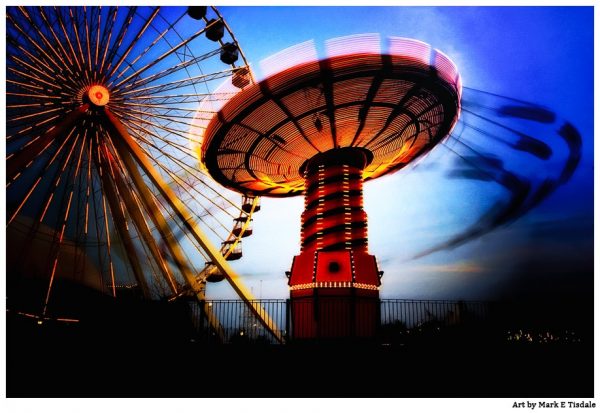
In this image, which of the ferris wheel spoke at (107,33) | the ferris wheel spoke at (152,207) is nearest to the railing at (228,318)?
the ferris wheel spoke at (152,207)

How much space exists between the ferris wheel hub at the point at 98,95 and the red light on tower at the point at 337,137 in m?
3.36

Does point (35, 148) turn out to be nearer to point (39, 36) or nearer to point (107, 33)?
point (39, 36)

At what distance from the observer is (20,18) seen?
14.3 m

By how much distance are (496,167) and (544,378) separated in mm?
11648

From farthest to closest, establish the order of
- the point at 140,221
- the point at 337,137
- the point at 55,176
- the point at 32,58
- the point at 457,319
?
the point at 140,221, the point at 337,137, the point at 55,176, the point at 32,58, the point at 457,319

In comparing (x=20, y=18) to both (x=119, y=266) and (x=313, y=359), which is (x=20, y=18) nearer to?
(x=313, y=359)

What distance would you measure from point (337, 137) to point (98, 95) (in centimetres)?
783

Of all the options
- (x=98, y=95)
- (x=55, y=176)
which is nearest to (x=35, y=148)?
(x=55, y=176)

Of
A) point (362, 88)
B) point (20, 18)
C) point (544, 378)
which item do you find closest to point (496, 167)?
point (362, 88)

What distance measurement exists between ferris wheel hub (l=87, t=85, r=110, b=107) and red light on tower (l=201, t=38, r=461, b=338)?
3.36 m

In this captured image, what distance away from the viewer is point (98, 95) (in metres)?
15.1

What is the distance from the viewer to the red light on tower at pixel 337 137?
12.7m

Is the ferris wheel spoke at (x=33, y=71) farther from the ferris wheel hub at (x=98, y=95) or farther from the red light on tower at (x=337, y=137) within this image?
the red light on tower at (x=337, y=137)

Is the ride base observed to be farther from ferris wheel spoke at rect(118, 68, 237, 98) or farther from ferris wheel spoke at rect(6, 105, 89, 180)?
ferris wheel spoke at rect(6, 105, 89, 180)
